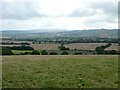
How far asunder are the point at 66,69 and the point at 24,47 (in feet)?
131

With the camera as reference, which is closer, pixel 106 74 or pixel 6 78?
pixel 6 78

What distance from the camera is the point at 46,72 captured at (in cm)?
2284

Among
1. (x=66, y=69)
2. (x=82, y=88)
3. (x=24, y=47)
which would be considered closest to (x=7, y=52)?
(x=24, y=47)

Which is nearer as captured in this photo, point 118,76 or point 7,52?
point 118,76

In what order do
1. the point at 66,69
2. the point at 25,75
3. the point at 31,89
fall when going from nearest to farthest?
1. the point at 31,89
2. the point at 25,75
3. the point at 66,69

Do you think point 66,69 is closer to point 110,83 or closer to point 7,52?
point 110,83

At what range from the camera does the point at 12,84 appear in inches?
722

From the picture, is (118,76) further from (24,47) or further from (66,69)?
(24,47)

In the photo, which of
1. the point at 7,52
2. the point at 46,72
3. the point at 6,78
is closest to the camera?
the point at 6,78

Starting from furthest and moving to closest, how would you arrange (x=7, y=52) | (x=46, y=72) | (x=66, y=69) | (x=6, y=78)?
(x=7, y=52)
(x=66, y=69)
(x=46, y=72)
(x=6, y=78)

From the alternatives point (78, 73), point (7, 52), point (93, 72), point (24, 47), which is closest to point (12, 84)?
point (78, 73)

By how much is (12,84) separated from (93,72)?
8.18 meters

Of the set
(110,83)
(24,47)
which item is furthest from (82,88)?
(24,47)

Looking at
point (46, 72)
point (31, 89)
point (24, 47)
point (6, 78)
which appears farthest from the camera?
point (24, 47)
